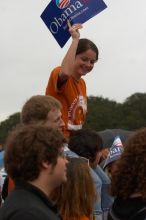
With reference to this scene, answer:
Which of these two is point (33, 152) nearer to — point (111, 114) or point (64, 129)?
point (64, 129)

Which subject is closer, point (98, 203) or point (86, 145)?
point (98, 203)

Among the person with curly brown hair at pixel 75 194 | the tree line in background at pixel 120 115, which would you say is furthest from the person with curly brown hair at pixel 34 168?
Answer: the tree line in background at pixel 120 115

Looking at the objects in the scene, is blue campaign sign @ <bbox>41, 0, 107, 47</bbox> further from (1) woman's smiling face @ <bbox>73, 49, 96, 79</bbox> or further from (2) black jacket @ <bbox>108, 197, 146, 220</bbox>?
(2) black jacket @ <bbox>108, 197, 146, 220</bbox>

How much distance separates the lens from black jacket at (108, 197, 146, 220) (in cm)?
440

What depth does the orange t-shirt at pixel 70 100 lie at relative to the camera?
639 centimetres

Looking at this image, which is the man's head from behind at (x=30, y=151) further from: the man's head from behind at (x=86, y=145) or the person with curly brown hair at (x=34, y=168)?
the man's head from behind at (x=86, y=145)

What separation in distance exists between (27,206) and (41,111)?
1.79 m

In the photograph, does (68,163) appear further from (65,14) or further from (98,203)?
(65,14)

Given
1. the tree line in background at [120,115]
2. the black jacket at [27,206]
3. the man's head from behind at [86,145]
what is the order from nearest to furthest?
the black jacket at [27,206] → the man's head from behind at [86,145] → the tree line in background at [120,115]

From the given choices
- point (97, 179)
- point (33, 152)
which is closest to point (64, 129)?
point (97, 179)

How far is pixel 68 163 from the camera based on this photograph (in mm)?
5020

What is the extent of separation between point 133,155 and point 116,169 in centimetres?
18

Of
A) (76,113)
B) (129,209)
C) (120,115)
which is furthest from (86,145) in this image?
(120,115)

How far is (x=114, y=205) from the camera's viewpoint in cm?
463
